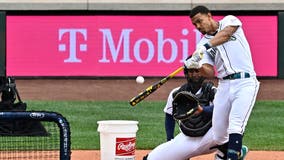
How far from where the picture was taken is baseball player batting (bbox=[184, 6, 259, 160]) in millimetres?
7379

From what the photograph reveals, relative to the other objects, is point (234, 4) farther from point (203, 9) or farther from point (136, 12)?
point (203, 9)

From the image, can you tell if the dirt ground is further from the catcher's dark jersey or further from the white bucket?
the catcher's dark jersey

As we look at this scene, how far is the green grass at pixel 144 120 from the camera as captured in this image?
1218 centimetres

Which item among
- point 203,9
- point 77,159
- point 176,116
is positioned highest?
point 203,9

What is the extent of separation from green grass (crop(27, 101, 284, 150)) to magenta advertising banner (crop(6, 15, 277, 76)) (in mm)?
5381

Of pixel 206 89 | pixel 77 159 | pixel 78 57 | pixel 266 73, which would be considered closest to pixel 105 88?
pixel 78 57

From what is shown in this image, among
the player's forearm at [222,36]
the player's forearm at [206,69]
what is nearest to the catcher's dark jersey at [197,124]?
the player's forearm at [206,69]

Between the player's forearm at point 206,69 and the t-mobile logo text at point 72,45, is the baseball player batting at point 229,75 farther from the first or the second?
the t-mobile logo text at point 72,45

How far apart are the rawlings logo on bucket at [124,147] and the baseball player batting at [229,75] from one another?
160 centimetres

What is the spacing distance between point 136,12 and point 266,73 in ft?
13.4

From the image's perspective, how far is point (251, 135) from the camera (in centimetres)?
1313

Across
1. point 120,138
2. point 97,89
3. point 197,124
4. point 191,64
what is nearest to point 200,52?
point 191,64

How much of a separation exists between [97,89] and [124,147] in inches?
476

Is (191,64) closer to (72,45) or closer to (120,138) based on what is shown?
(120,138)
